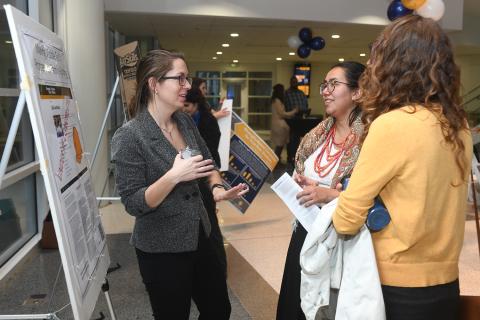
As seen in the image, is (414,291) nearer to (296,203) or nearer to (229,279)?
(296,203)

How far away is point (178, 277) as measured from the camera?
5.05 feet

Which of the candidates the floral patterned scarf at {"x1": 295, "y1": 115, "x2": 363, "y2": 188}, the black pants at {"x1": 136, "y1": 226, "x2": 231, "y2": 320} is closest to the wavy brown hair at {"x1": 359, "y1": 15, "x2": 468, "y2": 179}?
the floral patterned scarf at {"x1": 295, "y1": 115, "x2": 363, "y2": 188}

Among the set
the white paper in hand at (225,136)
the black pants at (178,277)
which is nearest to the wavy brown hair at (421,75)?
the black pants at (178,277)

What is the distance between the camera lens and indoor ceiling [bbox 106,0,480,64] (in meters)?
6.70

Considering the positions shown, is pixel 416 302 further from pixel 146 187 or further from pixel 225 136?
pixel 225 136

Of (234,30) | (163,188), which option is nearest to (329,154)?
(163,188)

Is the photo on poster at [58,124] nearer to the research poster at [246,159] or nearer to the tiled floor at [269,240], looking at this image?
the tiled floor at [269,240]

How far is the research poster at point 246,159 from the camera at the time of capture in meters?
4.04

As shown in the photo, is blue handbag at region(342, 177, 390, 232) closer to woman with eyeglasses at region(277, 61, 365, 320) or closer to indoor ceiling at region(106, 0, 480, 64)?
woman with eyeglasses at region(277, 61, 365, 320)

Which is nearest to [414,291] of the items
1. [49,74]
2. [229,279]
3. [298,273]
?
[298,273]

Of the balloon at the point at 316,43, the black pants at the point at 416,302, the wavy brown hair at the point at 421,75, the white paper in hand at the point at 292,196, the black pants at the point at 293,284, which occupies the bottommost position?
the black pants at the point at 293,284

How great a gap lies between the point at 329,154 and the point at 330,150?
20 mm

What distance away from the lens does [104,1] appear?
18.6 ft

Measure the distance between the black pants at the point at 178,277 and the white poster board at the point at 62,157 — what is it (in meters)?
0.23
